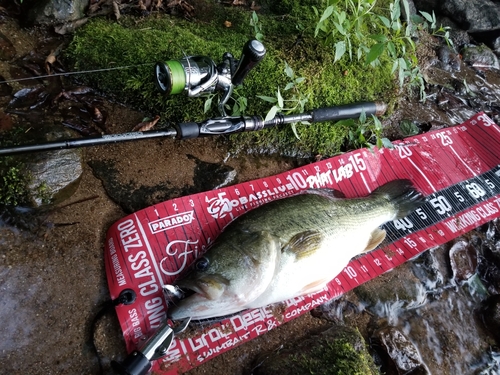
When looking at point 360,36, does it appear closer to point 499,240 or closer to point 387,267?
point 387,267

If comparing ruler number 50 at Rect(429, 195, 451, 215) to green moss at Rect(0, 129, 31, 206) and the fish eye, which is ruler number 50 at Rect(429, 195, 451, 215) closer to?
the fish eye

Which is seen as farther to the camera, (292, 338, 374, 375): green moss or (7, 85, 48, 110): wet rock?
(7, 85, 48, 110): wet rock

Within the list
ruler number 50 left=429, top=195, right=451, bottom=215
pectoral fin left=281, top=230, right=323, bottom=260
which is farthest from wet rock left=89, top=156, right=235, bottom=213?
ruler number 50 left=429, top=195, right=451, bottom=215

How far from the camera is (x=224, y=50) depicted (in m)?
4.02

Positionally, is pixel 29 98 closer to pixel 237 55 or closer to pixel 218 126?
pixel 218 126

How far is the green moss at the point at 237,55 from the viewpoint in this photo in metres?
3.69

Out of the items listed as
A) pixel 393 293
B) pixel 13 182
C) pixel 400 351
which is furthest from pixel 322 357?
pixel 13 182

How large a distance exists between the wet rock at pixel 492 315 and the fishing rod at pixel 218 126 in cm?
216

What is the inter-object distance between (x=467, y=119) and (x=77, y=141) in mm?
4830

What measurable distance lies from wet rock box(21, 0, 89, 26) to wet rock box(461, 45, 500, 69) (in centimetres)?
565

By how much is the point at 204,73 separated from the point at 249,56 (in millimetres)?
461

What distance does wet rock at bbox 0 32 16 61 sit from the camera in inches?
144

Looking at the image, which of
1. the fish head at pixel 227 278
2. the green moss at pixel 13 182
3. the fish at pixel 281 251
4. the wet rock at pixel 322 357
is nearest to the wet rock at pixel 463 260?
the fish at pixel 281 251

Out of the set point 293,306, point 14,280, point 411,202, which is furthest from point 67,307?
point 411,202
